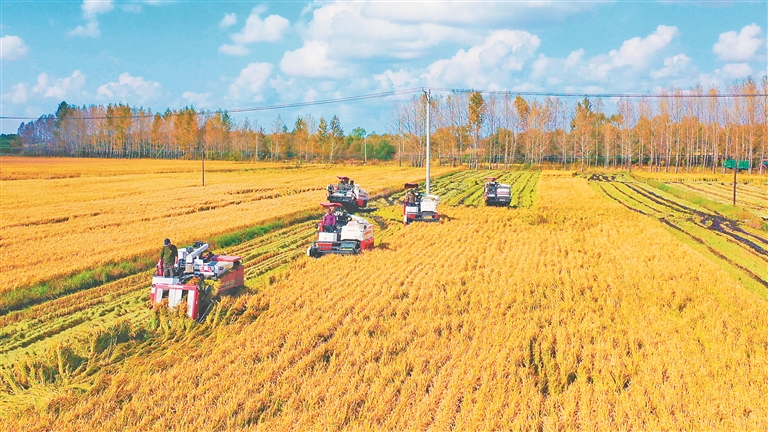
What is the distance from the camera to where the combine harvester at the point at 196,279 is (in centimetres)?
1291

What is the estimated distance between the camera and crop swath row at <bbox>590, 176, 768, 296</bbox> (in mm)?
19797

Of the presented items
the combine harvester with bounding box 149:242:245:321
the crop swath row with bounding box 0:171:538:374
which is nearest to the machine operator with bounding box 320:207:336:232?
the crop swath row with bounding box 0:171:538:374

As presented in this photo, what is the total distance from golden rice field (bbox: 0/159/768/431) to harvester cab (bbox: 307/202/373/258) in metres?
0.81

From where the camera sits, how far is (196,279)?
14641 mm

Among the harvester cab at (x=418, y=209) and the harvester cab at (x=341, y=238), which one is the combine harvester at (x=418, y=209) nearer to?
the harvester cab at (x=418, y=209)

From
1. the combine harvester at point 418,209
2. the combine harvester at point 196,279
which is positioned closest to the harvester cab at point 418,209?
the combine harvester at point 418,209

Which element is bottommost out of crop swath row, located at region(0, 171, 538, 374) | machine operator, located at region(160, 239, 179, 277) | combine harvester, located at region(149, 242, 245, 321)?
crop swath row, located at region(0, 171, 538, 374)

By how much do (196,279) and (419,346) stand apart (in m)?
6.44

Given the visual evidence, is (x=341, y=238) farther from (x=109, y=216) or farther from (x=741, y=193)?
(x=741, y=193)

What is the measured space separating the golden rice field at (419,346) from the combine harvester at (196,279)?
416 millimetres

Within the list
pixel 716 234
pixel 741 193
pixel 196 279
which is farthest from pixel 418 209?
pixel 741 193

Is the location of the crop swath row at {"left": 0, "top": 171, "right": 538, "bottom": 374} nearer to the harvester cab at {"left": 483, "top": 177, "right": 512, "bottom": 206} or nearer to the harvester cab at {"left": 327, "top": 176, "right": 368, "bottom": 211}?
the harvester cab at {"left": 327, "top": 176, "right": 368, "bottom": 211}

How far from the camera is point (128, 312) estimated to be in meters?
14.0

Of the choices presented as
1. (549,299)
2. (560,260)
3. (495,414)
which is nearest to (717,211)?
(560,260)
